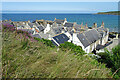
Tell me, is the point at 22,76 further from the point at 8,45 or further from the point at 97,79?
the point at 97,79

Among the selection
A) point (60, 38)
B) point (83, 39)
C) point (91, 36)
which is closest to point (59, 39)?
point (60, 38)

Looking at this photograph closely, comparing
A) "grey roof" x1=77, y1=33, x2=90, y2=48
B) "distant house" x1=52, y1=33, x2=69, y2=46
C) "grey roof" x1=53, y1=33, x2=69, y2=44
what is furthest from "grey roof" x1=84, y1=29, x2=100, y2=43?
"grey roof" x1=53, y1=33, x2=69, y2=44

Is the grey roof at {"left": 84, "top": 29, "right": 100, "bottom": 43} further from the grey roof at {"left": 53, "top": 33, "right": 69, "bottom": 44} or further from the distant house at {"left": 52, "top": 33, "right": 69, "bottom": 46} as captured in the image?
the grey roof at {"left": 53, "top": 33, "right": 69, "bottom": 44}

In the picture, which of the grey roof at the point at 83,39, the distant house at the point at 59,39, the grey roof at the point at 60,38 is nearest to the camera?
the distant house at the point at 59,39

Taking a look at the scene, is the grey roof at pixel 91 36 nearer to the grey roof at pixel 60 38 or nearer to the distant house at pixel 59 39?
the distant house at pixel 59 39

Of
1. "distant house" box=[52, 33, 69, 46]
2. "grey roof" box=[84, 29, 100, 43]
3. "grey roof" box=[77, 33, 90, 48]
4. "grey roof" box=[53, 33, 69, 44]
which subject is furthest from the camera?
"grey roof" box=[84, 29, 100, 43]

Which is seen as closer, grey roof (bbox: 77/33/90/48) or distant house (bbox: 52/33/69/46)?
distant house (bbox: 52/33/69/46)

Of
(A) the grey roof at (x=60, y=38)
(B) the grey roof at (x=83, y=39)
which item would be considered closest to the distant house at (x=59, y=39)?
(A) the grey roof at (x=60, y=38)

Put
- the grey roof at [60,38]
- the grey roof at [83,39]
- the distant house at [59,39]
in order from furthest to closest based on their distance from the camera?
the grey roof at [83,39], the grey roof at [60,38], the distant house at [59,39]

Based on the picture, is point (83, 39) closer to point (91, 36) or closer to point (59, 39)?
point (91, 36)

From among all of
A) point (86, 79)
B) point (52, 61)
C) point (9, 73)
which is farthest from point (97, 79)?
point (9, 73)

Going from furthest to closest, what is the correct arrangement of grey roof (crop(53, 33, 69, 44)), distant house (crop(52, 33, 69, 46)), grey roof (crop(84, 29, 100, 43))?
grey roof (crop(84, 29, 100, 43)) < grey roof (crop(53, 33, 69, 44)) < distant house (crop(52, 33, 69, 46))

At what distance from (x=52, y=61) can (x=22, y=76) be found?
76.3 inches

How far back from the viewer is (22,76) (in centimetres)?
450
